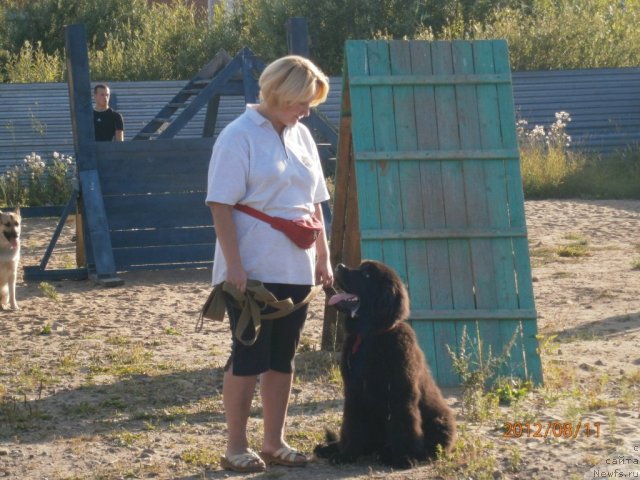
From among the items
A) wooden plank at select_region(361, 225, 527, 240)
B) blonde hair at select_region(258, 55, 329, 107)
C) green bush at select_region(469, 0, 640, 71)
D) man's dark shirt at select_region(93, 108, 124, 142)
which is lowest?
wooden plank at select_region(361, 225, 527, 240)

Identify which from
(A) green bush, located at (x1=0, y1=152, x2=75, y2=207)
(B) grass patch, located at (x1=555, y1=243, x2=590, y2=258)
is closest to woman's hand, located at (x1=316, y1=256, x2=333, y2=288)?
(B) grass patch, located at (x1=555, y1=243, x2=590, y2=258)

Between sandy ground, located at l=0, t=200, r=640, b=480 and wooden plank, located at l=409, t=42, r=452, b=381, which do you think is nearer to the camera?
sandy ground, located at l=0, t=200, r=640, b=480

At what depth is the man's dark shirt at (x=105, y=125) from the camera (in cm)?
1303

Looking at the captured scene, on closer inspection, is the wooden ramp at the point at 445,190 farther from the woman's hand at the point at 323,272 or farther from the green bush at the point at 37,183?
the green bush at the point at 37,183

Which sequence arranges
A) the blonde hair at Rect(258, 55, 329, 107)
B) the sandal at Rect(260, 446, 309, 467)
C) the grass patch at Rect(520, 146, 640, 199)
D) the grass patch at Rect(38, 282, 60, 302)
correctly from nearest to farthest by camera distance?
the blonde hair at Rect(258, 55, 329, 107) → the sandal at Rect(260, 446, 309, 467) → the grass patch at Rect(38, 282, 60, 302) → the grass patch at Rect(520, 146, 640, 199)

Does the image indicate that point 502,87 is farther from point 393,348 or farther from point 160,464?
point 160,464

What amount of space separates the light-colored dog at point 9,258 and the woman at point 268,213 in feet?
16.8

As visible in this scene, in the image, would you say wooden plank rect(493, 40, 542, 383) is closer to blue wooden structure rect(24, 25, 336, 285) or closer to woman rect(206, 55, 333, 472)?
woman rect(206, 55, 333, 472)

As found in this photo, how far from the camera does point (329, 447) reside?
507cm

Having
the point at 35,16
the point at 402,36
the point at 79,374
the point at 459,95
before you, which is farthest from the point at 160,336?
the point at 35,16

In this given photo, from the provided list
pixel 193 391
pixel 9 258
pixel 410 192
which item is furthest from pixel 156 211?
pixel 410 192

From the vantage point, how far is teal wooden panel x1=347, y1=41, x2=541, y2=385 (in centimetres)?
652

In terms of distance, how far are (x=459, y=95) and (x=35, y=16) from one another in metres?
23.0

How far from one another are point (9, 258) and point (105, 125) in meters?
3.70
